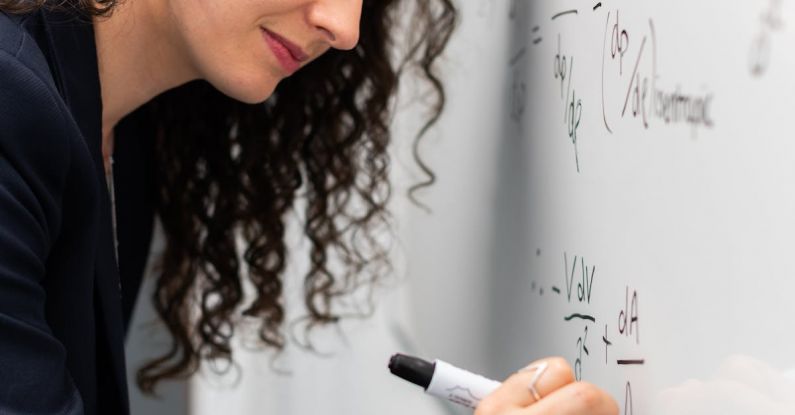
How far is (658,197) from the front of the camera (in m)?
0.55

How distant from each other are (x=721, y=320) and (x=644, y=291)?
0.09 m

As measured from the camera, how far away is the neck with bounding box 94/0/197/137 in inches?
31.4

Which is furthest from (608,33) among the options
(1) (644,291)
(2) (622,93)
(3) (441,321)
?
(3) (441,321)

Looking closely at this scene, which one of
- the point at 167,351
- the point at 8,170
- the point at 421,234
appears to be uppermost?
the point at 8,170

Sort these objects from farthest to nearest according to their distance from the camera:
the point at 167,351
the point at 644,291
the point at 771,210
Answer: the point at 167,351, the point at 644,291, the point at 771,210

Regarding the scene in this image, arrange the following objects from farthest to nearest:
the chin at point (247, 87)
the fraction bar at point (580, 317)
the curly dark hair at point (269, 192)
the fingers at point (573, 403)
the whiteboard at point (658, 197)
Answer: the curly dark hair at point (269, 192), the chin at point (247, 87), the fraction bar at point (580, 317), the fingers at point (573, 403), the whiteboard at point (658, 197)

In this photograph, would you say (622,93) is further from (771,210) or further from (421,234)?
(421,234)

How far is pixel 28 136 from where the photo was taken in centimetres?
61

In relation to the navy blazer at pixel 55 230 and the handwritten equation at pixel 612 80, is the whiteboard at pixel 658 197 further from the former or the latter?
the navy blazer at pixel 55 230

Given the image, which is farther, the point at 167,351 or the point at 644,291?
the point at 167,351

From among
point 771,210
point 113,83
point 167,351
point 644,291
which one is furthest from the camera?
point 167,351

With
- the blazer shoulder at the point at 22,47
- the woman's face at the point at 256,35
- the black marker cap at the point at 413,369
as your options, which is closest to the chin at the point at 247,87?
the woman's face at the point at 256,35

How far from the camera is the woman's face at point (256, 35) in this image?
73cm

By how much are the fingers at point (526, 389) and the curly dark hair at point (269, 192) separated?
1.41 ft
